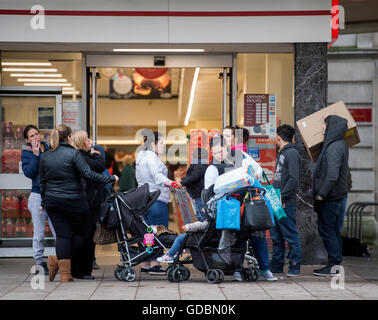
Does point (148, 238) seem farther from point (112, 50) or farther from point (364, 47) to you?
point (364, 47)

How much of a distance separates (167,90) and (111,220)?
486 cm

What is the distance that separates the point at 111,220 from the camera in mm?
7609

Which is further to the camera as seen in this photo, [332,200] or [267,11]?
[267,11]

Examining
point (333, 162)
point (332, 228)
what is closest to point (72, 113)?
point (333, 162)

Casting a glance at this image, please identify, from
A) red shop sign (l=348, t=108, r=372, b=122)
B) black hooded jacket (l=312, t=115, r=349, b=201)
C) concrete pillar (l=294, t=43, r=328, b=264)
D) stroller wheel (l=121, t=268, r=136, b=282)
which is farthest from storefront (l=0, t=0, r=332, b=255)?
red shop sign (l=348, t=108, r=372, b=122)

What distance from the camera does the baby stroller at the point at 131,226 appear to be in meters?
7.64

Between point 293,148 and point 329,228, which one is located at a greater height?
point 293,148

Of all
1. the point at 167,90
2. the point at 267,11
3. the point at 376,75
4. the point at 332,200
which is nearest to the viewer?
the point at 332,200

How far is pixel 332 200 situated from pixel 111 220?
8.67 feet

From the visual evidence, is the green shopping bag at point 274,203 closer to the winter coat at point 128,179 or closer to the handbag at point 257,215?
the handbag at point 257,215
